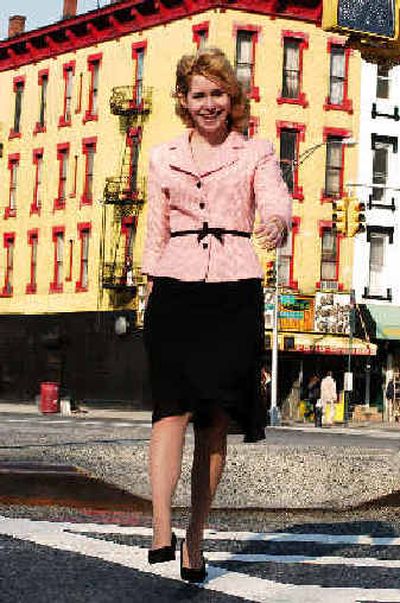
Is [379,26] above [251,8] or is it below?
below

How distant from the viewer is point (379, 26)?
12578mm

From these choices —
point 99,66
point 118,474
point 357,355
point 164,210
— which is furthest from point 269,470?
point 99,66

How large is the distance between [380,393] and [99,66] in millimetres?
15664

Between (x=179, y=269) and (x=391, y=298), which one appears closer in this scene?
(x=179, y=269)

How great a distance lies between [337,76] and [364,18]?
4139cm

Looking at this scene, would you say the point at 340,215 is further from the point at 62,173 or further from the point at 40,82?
the point at 40,82

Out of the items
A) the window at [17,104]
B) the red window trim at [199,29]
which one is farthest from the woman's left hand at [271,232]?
the window at [17,104]

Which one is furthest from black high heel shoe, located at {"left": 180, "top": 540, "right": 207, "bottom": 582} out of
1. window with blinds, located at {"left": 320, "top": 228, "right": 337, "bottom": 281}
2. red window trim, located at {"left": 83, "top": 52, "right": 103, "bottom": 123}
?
red window trim, located at {"left": 83, "top": 52, "right": 103, "bottom": 123}

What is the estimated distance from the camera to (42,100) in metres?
60.2

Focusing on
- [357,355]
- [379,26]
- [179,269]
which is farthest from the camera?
[357,355]

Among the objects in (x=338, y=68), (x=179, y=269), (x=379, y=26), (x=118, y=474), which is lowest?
(x=118, y=474)

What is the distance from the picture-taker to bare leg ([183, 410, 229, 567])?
239 inches

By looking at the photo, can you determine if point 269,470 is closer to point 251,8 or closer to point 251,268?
point 251,268

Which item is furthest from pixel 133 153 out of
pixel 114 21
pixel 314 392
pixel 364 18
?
pixel 364 18
